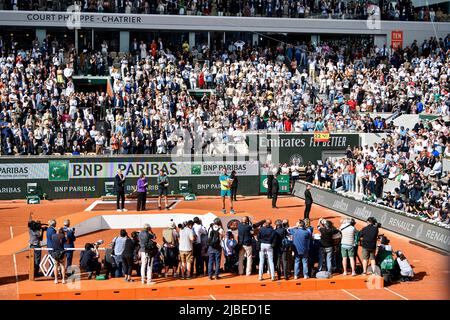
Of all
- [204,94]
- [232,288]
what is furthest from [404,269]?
[204,94]

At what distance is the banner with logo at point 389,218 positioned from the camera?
70.1ft

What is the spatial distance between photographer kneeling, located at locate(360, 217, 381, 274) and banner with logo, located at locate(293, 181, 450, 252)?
3.95 meters

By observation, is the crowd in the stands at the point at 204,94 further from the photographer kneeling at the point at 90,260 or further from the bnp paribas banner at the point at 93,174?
the photographer kneeling at the point at 90,260

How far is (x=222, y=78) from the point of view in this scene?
41188mm

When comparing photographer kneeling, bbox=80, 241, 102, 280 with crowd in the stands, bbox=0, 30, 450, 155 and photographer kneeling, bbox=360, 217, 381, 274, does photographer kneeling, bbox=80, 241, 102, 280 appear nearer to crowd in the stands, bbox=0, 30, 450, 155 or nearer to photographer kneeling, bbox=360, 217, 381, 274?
photographer kneeling, bbox=360, 217, 381, 274

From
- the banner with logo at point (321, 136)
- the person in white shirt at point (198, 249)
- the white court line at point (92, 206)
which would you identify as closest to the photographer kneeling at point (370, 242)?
the person in white shirt at point (198, 249)

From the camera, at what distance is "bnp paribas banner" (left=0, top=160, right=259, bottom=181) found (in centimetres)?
3148

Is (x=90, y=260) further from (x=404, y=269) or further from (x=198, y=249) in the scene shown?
(x=404, y=269)

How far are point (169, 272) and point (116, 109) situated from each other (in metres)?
19.5

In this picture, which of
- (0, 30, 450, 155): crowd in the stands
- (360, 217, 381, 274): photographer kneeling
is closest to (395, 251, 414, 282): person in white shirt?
(360, 217, 381, 274): photographer kneeling

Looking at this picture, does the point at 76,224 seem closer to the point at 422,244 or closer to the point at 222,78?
the point at 422,244

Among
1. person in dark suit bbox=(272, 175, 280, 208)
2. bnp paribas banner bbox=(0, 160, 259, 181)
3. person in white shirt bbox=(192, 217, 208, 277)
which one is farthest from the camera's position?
bnp paribas banner bbox=(0, 160, 259, 181)

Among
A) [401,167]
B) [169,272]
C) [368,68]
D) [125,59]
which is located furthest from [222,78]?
[169,272]

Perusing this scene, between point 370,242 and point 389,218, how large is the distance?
7587 mm
